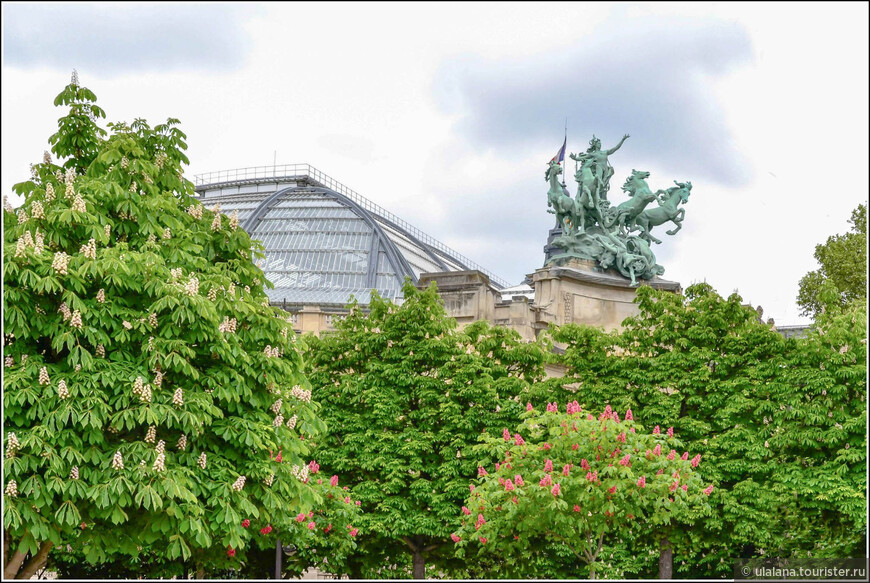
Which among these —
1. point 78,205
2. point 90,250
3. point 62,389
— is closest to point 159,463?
point 62,389

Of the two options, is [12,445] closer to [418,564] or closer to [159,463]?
[159,463]

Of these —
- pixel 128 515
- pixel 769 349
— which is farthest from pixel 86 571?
pixel 769 349

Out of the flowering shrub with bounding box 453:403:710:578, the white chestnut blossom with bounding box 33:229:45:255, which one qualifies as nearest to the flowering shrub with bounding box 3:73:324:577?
the white chestnut blossom with bounding box 33:229:45:255

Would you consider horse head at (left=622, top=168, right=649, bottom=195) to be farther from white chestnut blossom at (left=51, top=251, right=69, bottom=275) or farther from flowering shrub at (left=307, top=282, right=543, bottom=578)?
white chestnut blossom at (left=51, top=251, right=69, bottom=275)

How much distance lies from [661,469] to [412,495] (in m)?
10.4

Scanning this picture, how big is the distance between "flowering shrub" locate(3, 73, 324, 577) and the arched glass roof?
56360mm

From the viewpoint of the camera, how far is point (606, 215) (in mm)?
65125

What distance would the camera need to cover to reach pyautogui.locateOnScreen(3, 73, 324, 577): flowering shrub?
69.5 ft

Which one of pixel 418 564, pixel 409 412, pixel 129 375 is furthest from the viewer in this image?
pixel 409 412

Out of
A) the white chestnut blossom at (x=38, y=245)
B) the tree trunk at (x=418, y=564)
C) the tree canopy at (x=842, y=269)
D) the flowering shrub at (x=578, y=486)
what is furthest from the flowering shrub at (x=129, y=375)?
the tree canopy at (x=842, y=269)

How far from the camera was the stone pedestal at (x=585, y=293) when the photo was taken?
6228 centimetres

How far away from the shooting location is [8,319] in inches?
842

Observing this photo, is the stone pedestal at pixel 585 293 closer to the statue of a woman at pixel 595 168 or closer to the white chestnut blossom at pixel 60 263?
the statue of a woman at pixel 595 168

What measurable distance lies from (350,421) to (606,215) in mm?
30055
